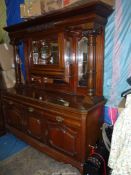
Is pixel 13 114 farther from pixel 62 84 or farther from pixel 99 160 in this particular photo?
pixel 99 160

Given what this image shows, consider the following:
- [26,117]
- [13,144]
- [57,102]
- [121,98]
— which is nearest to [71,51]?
[57,102]

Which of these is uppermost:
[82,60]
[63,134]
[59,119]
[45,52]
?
[45,52]

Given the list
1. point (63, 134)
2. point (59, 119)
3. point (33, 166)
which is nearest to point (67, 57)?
point (59, 119)

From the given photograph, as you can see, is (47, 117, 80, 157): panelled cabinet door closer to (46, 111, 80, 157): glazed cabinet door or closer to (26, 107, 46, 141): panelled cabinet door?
(46, 111, 80, 157): glazed cabinet door

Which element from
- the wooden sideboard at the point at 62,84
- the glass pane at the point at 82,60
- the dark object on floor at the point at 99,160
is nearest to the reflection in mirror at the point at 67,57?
the wooden sideboard at the point at 62,84

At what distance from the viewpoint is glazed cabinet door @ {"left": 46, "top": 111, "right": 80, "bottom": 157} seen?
66.9 inches

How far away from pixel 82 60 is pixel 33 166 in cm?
141

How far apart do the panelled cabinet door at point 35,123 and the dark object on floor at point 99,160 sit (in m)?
0.73

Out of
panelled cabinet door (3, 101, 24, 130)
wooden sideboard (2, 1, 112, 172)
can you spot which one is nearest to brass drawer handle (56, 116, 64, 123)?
wooden sideboard (2, 1, 112, 172)

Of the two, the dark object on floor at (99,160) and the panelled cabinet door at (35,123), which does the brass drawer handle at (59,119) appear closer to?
the panelled cabinet door at (35,123)

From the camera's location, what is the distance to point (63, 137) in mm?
1813

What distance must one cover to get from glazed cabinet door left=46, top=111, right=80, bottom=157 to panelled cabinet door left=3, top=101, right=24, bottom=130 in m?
0.59

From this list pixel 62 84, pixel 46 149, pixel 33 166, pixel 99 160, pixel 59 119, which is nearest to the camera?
pixel 99 160

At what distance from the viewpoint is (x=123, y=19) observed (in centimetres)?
166
